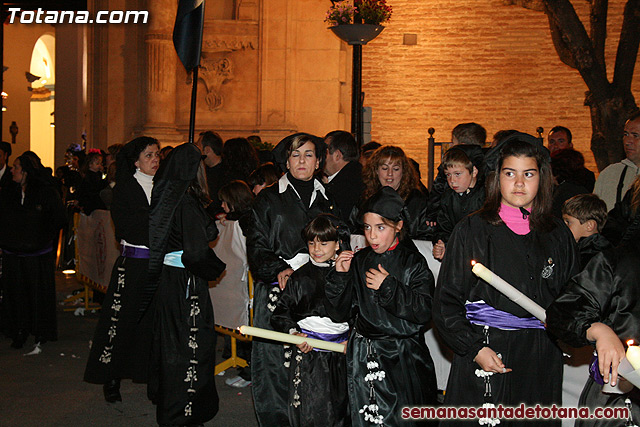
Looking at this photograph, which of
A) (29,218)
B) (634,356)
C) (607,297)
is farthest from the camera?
(29,218)

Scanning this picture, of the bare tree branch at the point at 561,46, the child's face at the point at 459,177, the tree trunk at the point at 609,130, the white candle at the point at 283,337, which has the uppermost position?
the bare tree branch at the point at 561,46

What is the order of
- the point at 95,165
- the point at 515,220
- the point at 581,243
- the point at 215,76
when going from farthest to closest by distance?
1. the point at 215,76
2. the point at 95,165
3. the point at 581,243
4. the point at 515,220

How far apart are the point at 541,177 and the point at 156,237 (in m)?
3.10

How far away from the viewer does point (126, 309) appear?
6840 mm

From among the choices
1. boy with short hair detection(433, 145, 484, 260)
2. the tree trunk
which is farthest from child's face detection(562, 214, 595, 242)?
the tree trunk

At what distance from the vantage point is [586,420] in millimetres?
3246

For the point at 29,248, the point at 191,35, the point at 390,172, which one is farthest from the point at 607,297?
the point at 29,248

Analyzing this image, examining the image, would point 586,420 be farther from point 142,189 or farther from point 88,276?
point 88,276

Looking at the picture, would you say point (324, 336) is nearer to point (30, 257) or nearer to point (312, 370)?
point (312, 370)

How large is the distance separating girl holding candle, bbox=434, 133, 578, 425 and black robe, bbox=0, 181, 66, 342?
6474mm

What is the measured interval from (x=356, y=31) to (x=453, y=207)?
4873mm

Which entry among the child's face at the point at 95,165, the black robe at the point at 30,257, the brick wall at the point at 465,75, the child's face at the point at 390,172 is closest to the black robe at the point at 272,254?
the child's face at the point at 390,172

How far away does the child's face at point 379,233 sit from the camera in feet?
15.5

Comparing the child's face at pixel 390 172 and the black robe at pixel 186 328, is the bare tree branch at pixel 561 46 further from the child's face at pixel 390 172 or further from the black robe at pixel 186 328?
the black robe at pixel 186 328
